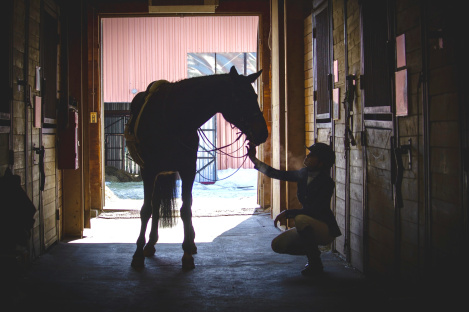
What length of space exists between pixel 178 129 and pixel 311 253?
1.63 meters

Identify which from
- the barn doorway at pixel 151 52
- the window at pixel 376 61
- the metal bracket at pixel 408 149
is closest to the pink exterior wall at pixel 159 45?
Answer: the barn doorway at pixel 151 52

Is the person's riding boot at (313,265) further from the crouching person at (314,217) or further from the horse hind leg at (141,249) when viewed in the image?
the horse hind leg at (141,249)

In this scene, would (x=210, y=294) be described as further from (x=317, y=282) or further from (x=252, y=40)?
(x=252, y=40)

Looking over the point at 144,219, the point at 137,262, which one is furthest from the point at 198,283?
the point at 144,219

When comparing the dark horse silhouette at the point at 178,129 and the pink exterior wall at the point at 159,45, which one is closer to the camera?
the dark horse silhouette at the point at 178,129

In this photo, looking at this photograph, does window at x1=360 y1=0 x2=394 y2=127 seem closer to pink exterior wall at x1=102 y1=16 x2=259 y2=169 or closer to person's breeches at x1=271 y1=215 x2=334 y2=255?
person's breeches at x1=271 y1=215 x2=334 y2=255

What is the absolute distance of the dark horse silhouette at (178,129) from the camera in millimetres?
4281

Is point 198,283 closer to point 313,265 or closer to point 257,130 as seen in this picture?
point 313,265

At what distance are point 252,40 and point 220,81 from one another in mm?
11872

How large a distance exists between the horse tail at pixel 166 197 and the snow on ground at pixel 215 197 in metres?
0.69

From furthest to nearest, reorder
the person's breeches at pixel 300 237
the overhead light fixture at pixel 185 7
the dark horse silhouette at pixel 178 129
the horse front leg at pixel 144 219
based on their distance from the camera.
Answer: the overhead light fixture at pixel 185 7 < the horse front leg at pixel 144 219 < the dark horse silhouette at pixel 178 129 < the person's breeches at pixel 300 237

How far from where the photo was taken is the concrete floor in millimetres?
3322

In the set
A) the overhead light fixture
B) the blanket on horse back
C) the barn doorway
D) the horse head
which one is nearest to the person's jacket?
the horse head

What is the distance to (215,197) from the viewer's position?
10617 millimetres
